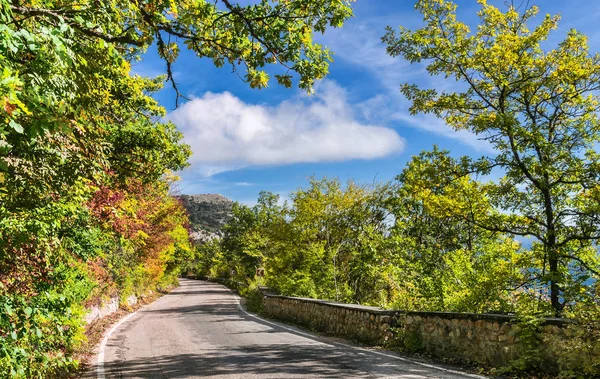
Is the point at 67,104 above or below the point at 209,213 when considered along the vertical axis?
below

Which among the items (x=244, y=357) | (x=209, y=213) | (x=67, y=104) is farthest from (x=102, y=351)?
(x=209, y=213)

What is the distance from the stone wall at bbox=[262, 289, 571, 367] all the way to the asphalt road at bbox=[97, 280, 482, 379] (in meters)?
0.78

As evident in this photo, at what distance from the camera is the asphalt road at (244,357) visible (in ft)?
22.2

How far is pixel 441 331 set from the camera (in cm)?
813

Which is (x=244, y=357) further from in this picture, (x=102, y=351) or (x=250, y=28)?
(x=250, y=28)

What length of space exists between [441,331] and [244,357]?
423 centimetres

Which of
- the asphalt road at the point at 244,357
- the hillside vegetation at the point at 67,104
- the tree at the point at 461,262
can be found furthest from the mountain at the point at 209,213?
the hillside vegetation at the point at 67,104

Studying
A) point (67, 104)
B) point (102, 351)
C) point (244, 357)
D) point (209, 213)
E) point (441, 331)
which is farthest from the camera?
point (209, 213)

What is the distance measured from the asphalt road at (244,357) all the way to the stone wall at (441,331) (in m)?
0.78

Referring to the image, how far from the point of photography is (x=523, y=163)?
8.77 metres

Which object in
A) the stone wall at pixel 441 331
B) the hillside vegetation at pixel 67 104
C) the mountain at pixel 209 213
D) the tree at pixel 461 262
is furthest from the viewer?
the mountain at pixel 209 213

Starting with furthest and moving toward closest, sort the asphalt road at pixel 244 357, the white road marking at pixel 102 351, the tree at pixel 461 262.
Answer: the tree at pixel 461 262 < the white road marking at pixel 102 351 < the asphalt road at pixel 244 357

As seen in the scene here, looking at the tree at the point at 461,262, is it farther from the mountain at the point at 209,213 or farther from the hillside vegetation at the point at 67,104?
the mountain at the point at 209,213

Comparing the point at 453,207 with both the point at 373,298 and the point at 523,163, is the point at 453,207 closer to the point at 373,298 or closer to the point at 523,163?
the point at 523,163
